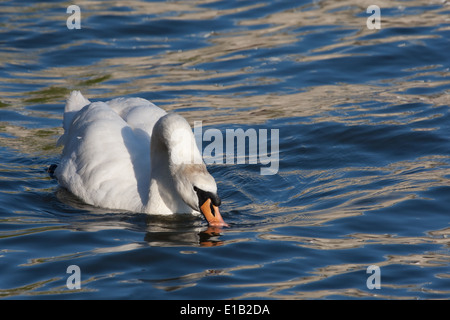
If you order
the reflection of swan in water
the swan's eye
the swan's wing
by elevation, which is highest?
the swan's wing

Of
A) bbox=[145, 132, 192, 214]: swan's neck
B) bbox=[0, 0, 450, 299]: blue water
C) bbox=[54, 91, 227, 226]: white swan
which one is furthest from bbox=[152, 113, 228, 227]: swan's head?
bbox=[0, 0, 450, 299]: blue water

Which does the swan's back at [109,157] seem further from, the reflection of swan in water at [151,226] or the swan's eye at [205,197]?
the swan's eye at [205,197]

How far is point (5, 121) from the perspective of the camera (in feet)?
39.8

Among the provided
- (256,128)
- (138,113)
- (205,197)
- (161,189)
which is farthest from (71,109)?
(205,197)

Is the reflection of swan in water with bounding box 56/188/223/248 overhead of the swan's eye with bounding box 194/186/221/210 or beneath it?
beneath

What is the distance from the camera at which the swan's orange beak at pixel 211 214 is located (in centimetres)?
796

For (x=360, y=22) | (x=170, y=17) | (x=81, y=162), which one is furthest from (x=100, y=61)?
(x=81, y=162)

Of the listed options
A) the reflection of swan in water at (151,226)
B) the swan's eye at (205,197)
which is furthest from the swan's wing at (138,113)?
the swan's eye at (205,197)

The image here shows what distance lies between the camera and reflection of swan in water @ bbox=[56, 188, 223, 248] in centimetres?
773

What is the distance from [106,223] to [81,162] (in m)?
1.07

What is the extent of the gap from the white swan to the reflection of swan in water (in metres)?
0.09

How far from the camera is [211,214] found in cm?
799

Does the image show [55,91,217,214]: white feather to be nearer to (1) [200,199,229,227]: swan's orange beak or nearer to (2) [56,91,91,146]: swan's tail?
(1) [200,199,229,227]: swan's orange beak

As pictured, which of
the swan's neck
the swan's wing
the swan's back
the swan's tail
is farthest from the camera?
the swan's tail
